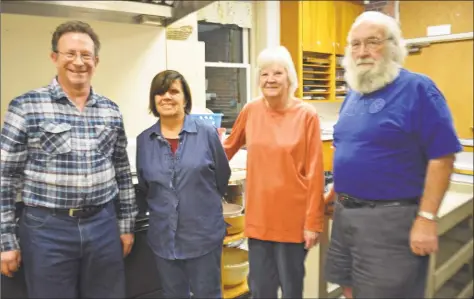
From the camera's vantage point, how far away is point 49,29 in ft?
2.53

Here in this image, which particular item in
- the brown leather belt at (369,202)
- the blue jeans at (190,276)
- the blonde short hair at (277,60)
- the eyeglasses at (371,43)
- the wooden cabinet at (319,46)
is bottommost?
the blue jeans at (190,276)

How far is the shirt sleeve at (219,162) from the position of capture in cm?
86

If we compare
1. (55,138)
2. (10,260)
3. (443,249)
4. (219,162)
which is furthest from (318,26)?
(10,260)

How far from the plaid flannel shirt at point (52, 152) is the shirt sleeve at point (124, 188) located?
0.15ft

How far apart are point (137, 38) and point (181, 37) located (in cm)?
11

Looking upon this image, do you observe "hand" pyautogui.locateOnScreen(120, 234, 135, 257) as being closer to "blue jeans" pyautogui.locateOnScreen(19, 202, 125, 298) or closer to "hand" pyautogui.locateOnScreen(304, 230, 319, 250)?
"blue jeans" pyautogui.locateOnScreen(19, 202, 125, 298)

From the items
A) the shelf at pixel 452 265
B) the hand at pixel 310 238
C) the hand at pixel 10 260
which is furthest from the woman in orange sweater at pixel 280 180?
the shelf at pixel 452 265

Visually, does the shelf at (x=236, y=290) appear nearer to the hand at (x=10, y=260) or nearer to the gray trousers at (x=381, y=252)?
the gray trousers at (x=381, y=252)

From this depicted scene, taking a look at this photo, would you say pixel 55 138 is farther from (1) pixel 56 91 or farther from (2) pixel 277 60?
(2) pixel 277 60

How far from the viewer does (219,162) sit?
2.88ft

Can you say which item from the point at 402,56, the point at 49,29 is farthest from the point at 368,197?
the point at 49,29

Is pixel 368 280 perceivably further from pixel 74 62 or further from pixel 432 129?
pixel 74 62

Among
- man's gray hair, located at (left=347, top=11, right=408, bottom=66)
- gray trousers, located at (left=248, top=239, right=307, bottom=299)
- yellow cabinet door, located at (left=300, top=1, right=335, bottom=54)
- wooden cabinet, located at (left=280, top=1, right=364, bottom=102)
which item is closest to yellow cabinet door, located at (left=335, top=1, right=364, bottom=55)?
wooden cabinet, located at (left=280, top=1, right=364, bottom=102)

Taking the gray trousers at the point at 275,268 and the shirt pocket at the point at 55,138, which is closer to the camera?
the shirt pocket at the point at 55,138
